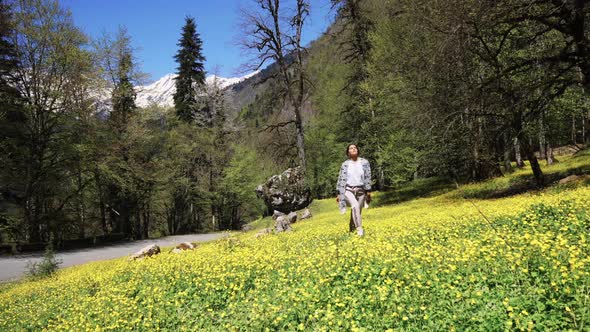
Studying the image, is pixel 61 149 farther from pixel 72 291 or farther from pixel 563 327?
pixel 563 327

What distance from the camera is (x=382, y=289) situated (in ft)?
15.5

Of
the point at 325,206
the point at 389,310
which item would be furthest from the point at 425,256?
the point at 325,206

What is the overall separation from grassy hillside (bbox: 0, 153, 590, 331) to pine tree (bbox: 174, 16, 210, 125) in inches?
1523

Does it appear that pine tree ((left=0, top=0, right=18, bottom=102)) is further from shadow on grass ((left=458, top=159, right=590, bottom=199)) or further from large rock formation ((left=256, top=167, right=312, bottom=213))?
shadow on grass ((left=458, top=159, right=590, bottom=199))

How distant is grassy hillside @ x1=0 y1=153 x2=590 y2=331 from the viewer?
155 inches

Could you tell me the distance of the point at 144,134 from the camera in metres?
33.1

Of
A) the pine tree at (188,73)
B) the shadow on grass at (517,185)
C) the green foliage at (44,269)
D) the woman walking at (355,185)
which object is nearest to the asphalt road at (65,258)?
the green foliage at (44,269)

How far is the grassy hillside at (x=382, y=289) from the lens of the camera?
3.93m

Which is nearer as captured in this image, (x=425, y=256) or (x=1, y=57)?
(x=425, y=256)

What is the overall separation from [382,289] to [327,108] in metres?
39.1

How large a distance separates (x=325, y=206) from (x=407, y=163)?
7593mm

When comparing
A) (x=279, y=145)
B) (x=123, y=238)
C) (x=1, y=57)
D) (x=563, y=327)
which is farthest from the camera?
(x=123, y=238)

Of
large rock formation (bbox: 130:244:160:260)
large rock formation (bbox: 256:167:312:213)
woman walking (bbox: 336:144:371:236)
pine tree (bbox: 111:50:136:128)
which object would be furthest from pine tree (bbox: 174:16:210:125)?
Result: woman walking (bbox: 336:144:371:236)

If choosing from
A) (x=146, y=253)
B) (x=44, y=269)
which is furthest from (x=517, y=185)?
(x=44, y=269)
